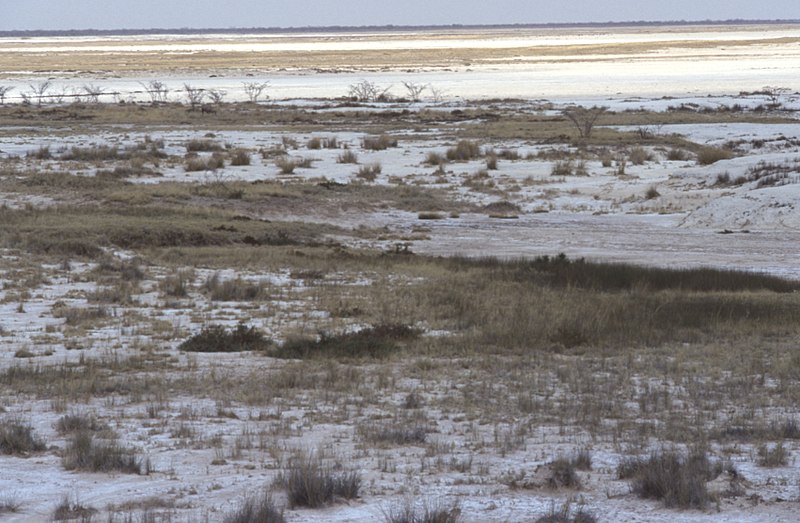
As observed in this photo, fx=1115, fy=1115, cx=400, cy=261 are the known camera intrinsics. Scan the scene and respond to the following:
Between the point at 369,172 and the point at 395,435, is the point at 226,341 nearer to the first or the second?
the point at 395,435

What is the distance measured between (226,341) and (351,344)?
131 cm

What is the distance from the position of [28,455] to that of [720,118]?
4423cm

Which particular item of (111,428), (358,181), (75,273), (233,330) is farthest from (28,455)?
(358,181)

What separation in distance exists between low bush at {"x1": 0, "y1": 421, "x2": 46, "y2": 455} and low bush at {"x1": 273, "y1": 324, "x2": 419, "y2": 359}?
152 inches

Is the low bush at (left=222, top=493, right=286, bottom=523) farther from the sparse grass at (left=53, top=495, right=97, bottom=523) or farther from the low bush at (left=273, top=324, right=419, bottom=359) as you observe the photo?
the low bush at (left=273, top=324, right=419, bottom=359)

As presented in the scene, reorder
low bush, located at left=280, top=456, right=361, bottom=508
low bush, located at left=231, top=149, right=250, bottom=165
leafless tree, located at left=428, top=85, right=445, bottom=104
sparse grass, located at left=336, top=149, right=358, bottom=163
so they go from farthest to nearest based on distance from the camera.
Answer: leafless tree, located at left=428, top=85, right=445, bottom=104 < sparse grass, located at left=336, top=149, right=358, bottom=163 < low bush, located at left=231, top=149, right=250, bottom=165 < low bush, located at left=280, top=456, right=361, bottom=508

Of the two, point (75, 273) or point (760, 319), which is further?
point (75, 273)

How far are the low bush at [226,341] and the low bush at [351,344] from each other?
0.31 meters

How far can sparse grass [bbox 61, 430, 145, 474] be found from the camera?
6.91 m

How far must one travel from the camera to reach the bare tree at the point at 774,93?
182 ft

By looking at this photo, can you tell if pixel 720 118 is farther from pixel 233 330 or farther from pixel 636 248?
pixel 233 330

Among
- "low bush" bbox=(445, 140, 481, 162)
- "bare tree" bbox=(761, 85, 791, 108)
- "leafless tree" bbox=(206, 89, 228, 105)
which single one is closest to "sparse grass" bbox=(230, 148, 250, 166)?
"low bush" bbox=(445, 140, 481, 162)

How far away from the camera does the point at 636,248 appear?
21.7 metres

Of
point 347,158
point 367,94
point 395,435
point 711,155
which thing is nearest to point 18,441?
point 395,435
